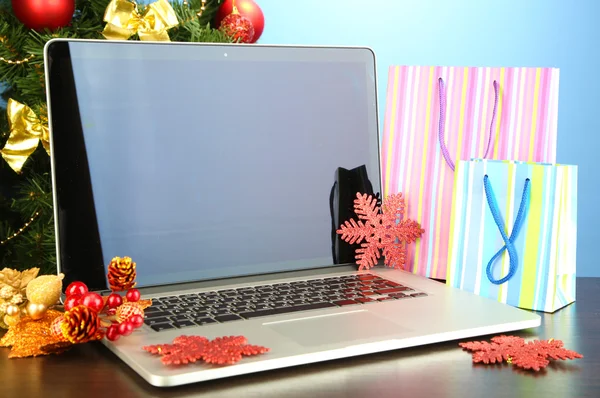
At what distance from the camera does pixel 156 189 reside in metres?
0.87

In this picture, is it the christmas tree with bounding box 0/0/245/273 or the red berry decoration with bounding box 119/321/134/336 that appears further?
the christmas tree with bounding box 0/0/245/273

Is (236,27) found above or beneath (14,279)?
above

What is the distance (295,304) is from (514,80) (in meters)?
0.42

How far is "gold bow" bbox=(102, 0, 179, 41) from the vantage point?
99 centimetres

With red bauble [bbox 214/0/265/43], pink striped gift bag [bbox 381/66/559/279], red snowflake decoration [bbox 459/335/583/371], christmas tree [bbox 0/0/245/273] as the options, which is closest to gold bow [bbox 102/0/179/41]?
christmas tree [bbox 0/0/245/273]

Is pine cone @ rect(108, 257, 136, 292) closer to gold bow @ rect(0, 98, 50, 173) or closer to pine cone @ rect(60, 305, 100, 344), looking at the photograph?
pine cone @ rect(60, 305, 100, 344)

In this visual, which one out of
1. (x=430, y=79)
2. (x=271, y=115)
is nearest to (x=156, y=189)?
(x=271, y=115)

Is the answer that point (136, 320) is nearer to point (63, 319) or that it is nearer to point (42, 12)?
point (63, 319)

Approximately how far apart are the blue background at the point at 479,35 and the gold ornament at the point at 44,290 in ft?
2.79

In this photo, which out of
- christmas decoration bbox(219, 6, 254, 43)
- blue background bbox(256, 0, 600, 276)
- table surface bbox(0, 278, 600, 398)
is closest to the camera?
table surface bbox(0, 278, 600, 398)

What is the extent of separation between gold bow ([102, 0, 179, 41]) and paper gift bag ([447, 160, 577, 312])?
0.43 metres

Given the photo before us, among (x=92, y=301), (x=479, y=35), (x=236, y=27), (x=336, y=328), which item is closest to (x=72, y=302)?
(x=92, y=301)

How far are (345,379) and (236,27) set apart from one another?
61 cm

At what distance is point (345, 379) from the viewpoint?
24.1 inches
